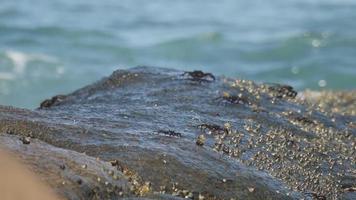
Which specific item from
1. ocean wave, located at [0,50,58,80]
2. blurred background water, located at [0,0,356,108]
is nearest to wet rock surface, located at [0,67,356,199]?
blurred background water, located at [0,0,356,108]

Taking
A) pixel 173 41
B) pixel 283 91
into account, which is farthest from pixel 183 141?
pixel 173 41

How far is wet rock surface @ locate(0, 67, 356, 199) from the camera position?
15.3 ft

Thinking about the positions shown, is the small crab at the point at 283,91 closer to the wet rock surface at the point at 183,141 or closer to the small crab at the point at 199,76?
the wet rock surface at the point at 183,141

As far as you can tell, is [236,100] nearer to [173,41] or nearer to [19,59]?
[19,59]

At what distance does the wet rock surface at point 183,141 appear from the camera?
4.66 m

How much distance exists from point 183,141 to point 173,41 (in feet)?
71.4

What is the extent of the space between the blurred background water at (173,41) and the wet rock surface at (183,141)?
1196cm

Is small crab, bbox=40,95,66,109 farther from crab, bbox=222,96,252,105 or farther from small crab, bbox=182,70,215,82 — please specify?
crab, bbox=222,96,252,105

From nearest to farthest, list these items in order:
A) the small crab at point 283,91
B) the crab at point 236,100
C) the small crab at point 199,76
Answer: the crab at point 236,100 < the small crab at point 199,76 < the small crab at point 283,91

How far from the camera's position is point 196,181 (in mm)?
5328

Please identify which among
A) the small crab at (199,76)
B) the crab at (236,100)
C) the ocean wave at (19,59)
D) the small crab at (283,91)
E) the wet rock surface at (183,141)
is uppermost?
the ocean wave at (19,59)

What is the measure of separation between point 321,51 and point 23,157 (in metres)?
22.4

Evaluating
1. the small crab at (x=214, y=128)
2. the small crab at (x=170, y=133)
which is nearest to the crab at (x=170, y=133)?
the small crab at (x=170, y=133)

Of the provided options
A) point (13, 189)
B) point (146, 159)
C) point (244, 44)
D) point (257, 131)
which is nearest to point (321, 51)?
point (244, 44)
